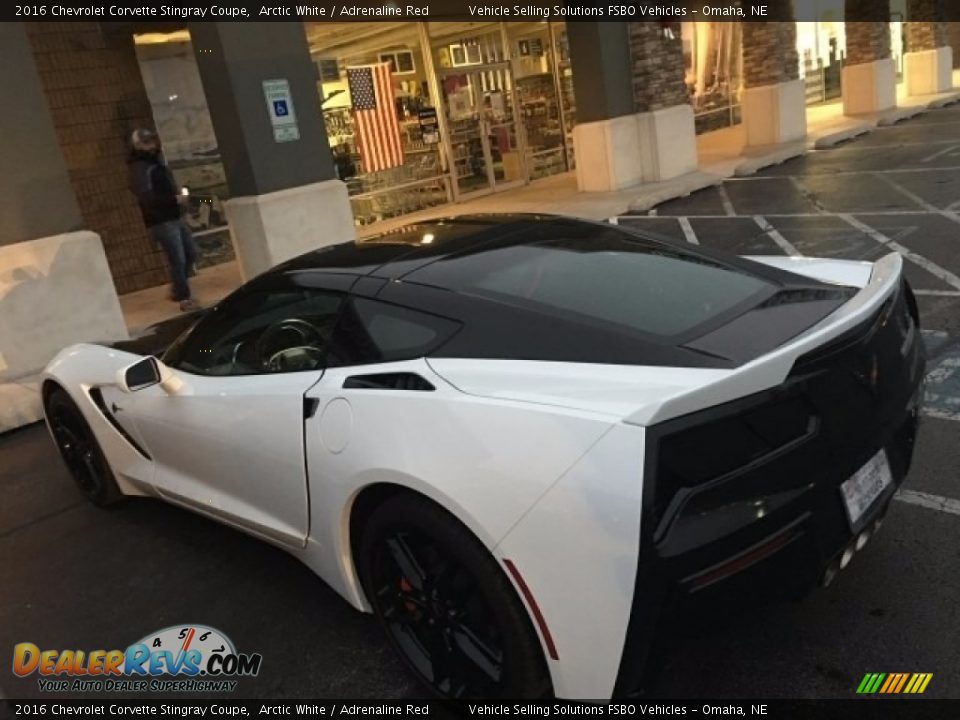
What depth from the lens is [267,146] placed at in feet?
28.9

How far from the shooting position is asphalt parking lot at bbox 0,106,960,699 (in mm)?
2465

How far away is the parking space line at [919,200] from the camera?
810 cm

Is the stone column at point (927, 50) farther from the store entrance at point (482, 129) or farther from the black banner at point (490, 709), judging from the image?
the black banner at point (490, 709)

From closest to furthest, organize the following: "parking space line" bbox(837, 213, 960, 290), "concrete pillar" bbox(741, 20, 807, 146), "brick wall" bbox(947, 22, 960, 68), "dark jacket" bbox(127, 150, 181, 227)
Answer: "parking space line" bbox(837, 213, 960, 290) < "dark jacket" bbox(127, 150, 181, 227) < "concrete pillar" bbox(741, 20, 807, 146) < "brick wall" bbox(947, 22, 960, 68)

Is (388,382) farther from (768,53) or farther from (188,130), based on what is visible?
(768,53)

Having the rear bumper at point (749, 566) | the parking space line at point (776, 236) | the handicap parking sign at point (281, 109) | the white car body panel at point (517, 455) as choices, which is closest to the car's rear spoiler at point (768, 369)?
the white car body panel at point (517, 455)

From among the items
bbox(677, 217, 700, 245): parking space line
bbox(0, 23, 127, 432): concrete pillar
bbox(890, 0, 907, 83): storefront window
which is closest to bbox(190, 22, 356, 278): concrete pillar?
bbox(0, 23, 127, 432): concrete pillar

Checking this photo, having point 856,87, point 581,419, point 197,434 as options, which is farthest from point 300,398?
point 856,87

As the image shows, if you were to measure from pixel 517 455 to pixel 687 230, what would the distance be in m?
8.00

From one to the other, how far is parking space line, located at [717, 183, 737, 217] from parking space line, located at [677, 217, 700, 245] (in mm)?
565

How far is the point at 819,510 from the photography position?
2121mm

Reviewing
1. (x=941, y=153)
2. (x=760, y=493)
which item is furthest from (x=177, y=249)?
(x=941, y=153)

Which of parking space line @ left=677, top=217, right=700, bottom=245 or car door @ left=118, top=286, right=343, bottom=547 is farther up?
car door @ left=118, top=286, right=343, bottom=547

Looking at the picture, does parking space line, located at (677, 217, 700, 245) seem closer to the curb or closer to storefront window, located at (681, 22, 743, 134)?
the curb
